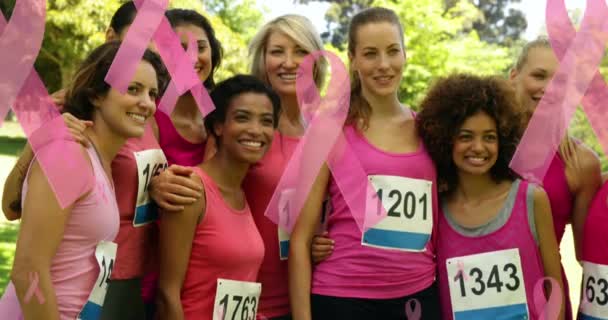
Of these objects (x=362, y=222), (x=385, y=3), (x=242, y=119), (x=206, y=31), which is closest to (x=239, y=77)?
(x=242, y=119)

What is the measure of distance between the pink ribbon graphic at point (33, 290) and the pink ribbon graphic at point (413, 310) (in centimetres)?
130

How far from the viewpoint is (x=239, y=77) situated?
305 centimetres

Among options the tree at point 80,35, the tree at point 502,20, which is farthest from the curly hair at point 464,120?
the tree at point 502,20

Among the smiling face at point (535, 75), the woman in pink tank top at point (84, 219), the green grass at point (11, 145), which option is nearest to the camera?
the woman in pink tank top at point (84, 219)

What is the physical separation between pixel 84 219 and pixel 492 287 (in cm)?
152

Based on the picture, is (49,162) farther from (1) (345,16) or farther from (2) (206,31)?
(1) (345,16)

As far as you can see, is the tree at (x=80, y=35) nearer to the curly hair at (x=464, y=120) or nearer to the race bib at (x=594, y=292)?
the curly hair at (x=464, y=120)

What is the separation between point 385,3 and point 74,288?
1705 centimetres

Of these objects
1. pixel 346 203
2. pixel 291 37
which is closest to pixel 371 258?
pixel 346 203
